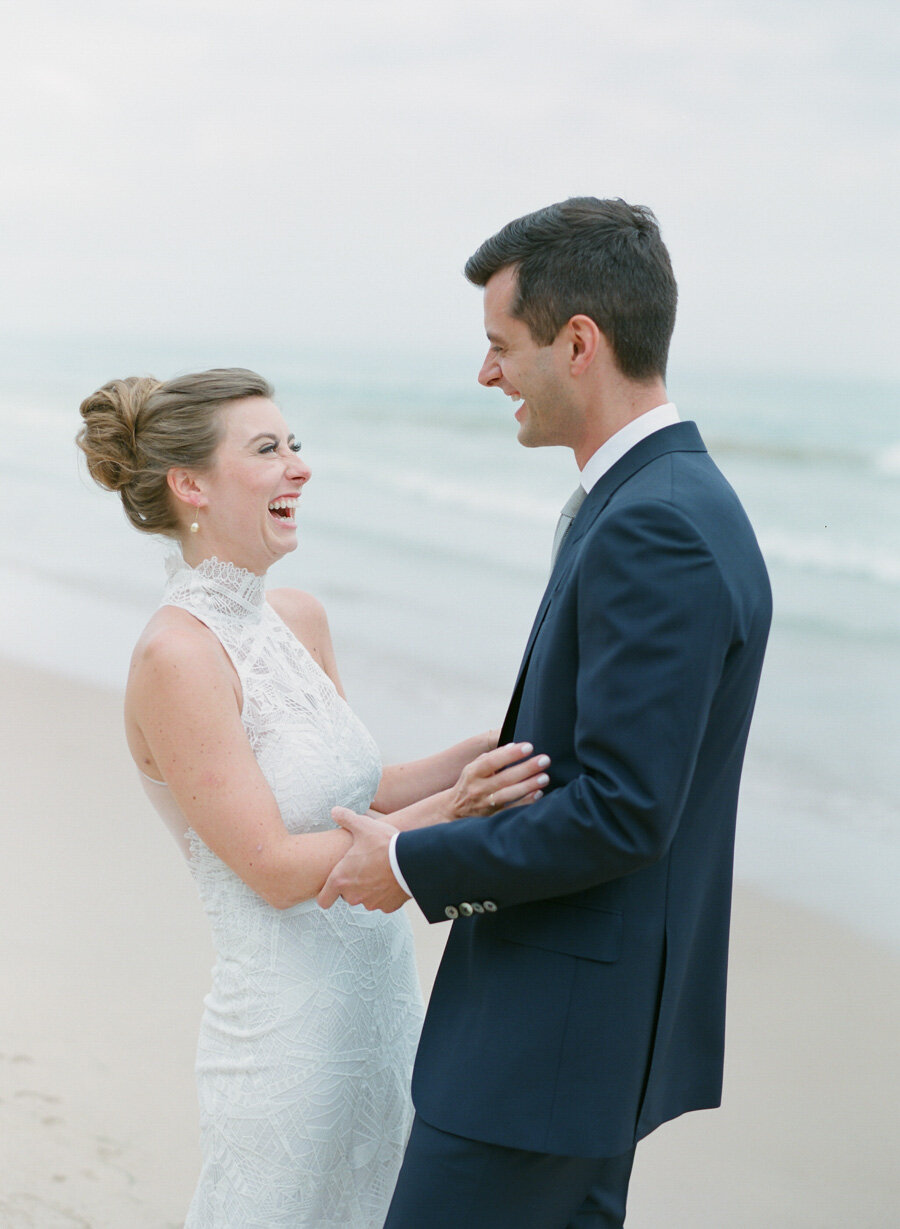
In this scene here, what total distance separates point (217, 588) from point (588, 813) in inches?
41.5

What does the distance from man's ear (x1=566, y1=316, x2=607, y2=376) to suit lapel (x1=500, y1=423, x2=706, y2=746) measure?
0.16 m

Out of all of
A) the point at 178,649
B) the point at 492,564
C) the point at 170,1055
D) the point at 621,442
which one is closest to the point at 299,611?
the point at 178,649

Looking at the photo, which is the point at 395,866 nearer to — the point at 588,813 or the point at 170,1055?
the point at 588,813

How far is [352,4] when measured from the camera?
24.7 metres

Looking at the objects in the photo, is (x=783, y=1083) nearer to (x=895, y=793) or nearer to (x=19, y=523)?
(x=895, y=793)

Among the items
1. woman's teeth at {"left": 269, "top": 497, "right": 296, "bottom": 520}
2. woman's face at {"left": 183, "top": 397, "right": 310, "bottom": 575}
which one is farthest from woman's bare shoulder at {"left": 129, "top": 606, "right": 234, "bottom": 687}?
woman's teeth at {"left": 269, "top": 497, "right": 296, "bottom": 520}

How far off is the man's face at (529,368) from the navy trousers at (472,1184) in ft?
3.78

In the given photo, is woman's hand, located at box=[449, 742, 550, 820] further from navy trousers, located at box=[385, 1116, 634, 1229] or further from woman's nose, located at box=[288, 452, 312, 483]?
woman's nose, located at box=[288, 452, 312, 483]

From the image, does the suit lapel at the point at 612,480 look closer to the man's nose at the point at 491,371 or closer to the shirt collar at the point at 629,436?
the shirt collar at the point at 629,436

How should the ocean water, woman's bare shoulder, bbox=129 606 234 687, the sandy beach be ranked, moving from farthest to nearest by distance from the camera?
A: the ocean water
the sandy beach
woman's bare shoulder, bbox=129 606 234 687

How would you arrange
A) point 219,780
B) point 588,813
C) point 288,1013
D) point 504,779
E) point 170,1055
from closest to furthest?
point 588,813 → point 504,779 → point 219,780 → point 288,1013 → point 170,1055

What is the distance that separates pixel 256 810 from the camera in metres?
2.22

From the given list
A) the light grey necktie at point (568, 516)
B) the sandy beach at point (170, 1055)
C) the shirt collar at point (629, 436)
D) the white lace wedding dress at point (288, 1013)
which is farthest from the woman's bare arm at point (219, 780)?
the sandy beach at point (170, 1055)

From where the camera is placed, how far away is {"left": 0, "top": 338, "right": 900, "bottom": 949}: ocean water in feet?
20.5
